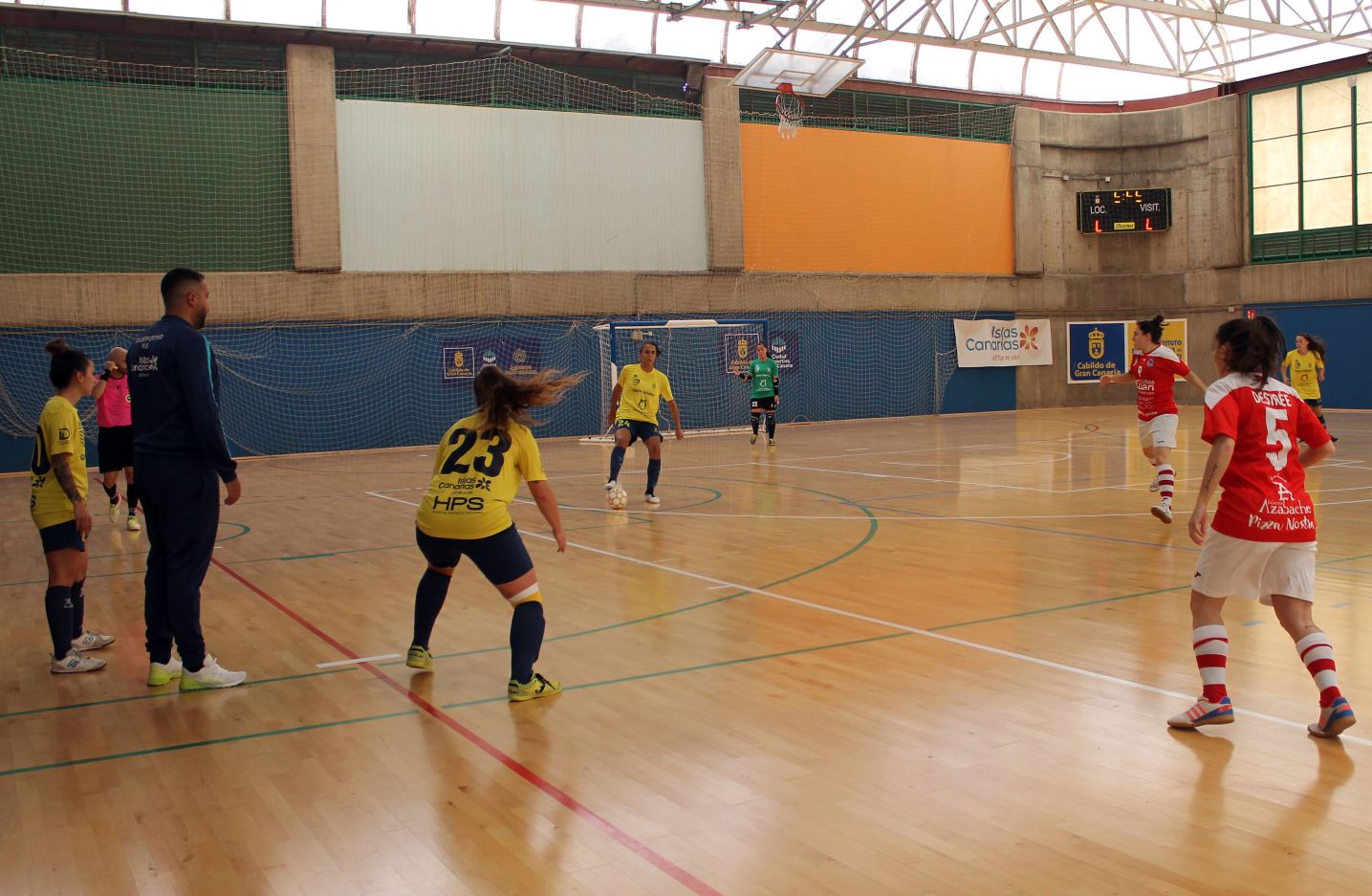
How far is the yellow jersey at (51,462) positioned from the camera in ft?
18.6

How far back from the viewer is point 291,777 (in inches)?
164

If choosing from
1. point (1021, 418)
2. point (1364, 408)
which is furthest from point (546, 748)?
point (1364, 408)

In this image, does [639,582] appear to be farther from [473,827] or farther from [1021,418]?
[1021,418]

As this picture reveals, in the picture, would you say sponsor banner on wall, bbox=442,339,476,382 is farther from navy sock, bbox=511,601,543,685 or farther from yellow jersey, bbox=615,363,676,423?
navy sock, bbox=511,601,543,685

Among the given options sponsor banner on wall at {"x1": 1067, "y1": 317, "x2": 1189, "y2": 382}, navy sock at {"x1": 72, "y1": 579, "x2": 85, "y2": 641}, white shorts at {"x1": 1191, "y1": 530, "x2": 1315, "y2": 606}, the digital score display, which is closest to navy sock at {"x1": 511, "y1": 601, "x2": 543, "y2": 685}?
navy sock at {"x1": 72, "y1": 579, "x2": 85, "y2": 641}

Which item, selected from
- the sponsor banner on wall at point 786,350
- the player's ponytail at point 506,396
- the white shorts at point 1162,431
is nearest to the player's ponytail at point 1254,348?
the player's ponytail at point 506,396

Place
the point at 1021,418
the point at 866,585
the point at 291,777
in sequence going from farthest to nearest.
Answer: the point at 1021,418, the point at 866,585, the point at 291,777

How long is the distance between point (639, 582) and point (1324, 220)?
2571 cm

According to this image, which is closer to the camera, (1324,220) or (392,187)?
(392,187)

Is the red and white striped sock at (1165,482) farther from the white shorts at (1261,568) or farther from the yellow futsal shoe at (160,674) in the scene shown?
the yellow futsal shoe at (160,674)

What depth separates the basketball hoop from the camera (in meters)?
26.1

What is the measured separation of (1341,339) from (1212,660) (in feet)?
87.4

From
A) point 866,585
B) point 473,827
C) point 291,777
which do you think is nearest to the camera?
point 473,827

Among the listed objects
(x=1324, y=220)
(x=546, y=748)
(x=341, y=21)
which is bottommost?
(x=546, y=748)
